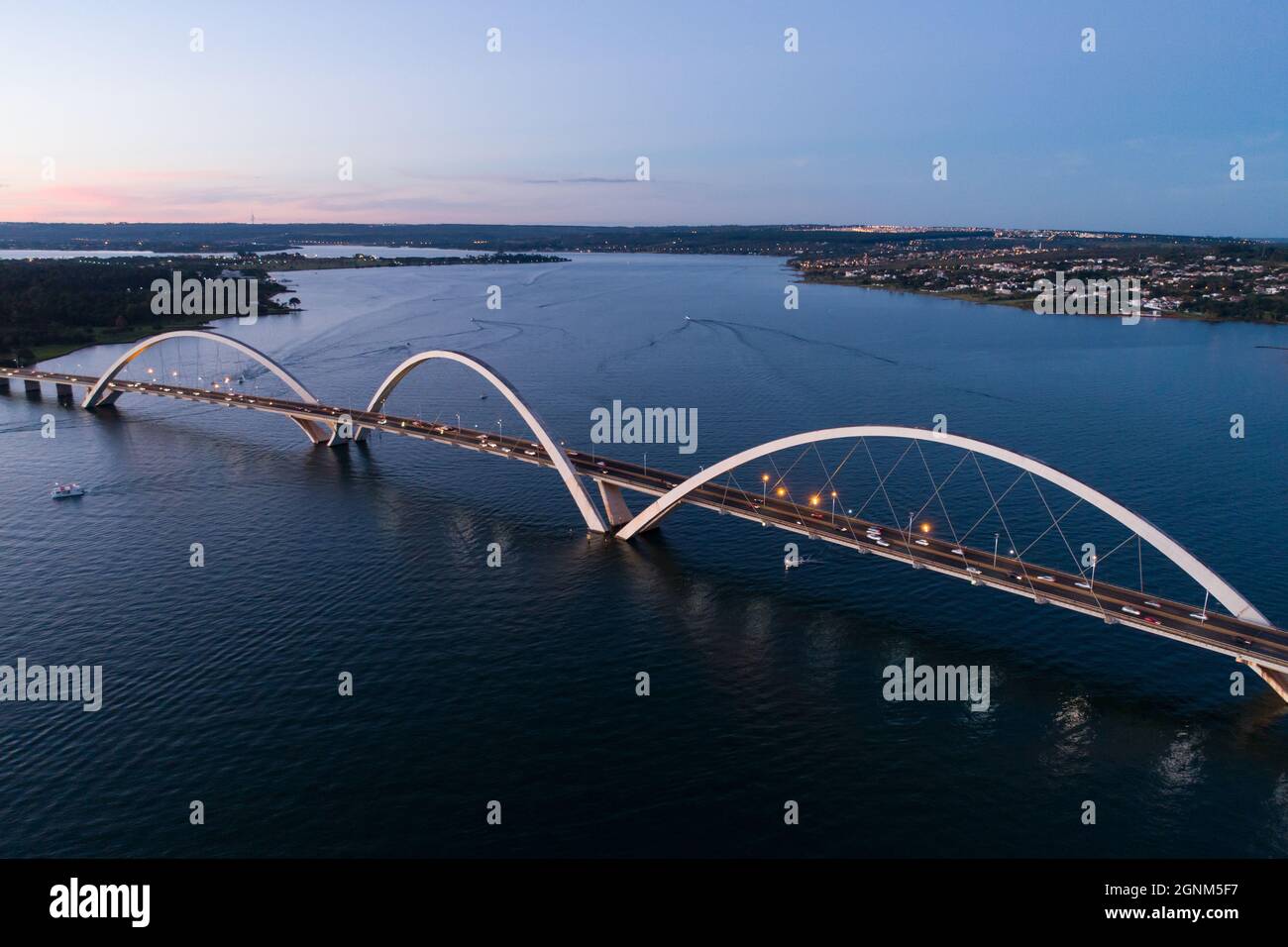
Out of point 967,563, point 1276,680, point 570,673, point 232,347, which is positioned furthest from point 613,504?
point 232,347

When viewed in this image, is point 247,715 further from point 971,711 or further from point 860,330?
point 860,330

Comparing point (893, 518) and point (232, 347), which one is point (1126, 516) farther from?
point (232, 347)

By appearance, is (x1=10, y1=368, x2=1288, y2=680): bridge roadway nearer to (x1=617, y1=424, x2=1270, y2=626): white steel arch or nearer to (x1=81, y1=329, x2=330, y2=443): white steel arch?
(x1=617, y1=424, x2=1270, y2=626): white steel arch

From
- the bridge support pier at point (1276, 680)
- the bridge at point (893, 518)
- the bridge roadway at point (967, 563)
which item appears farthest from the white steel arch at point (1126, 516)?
the bridge support pier at point (1276, 680)

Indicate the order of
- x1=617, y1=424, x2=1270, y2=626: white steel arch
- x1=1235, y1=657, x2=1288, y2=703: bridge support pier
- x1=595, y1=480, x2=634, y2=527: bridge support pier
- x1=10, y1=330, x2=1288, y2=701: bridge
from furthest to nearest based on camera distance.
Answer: x1=595, y1=480, x2=634, y2=527: bridge support pier
x1=10, y1=330, x2=1288, y2=701: bridge
x1=617, y1=424, x2=1270, y2=626: white steel arch
x1=1235, y1=657, x2=1288, y2=703: bridge support pier

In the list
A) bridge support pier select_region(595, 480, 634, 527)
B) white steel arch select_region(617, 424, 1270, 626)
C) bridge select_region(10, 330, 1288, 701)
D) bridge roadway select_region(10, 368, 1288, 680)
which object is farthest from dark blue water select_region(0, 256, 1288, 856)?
white steel arch select_region(617, 424, 1270, 626)

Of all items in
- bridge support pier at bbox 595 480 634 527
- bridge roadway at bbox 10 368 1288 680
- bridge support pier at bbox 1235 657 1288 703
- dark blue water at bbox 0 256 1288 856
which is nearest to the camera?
dark blue water at bbox 0 256 1288 856

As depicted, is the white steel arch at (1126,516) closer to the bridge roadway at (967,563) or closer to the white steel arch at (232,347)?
the bridge roadway at (967,563)
